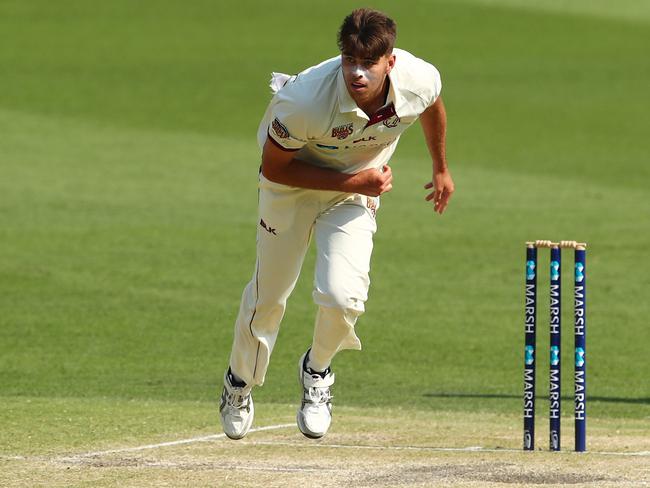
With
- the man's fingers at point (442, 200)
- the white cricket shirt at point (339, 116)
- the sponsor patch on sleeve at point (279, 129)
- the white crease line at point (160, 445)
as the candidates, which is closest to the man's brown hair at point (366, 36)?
the white cricket shirt at point (339, 116)

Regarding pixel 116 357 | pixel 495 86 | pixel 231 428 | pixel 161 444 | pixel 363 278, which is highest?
pixel 363 278

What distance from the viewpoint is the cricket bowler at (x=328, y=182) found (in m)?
6.60

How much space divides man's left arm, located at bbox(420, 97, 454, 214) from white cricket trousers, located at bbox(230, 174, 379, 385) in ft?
1.07

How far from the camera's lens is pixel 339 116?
6637mm

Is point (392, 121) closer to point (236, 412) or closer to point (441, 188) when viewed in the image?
point (441, 188)

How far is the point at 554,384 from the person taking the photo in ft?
28.0

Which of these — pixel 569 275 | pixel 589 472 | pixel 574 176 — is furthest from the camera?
pixel 574 176

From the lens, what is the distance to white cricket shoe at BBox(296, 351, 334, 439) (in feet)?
24.1

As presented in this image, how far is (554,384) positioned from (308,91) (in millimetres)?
2803

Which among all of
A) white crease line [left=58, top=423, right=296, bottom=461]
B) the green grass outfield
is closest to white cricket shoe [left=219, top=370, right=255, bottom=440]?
white crease line [left=58, top=423, right=296, bottom=461]

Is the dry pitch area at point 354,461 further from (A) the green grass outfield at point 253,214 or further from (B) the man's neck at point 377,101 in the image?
(B) the man's neck at point 377,101

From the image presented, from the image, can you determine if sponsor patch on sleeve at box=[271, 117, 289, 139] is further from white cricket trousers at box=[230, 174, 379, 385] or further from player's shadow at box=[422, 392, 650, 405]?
player's shadow at box=[422, 392, 650, 405]

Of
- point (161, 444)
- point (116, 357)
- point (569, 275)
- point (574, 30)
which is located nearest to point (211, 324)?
point (116, 357)

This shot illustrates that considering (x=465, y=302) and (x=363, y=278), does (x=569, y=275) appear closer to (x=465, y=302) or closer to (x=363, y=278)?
(x=465, y=302)
